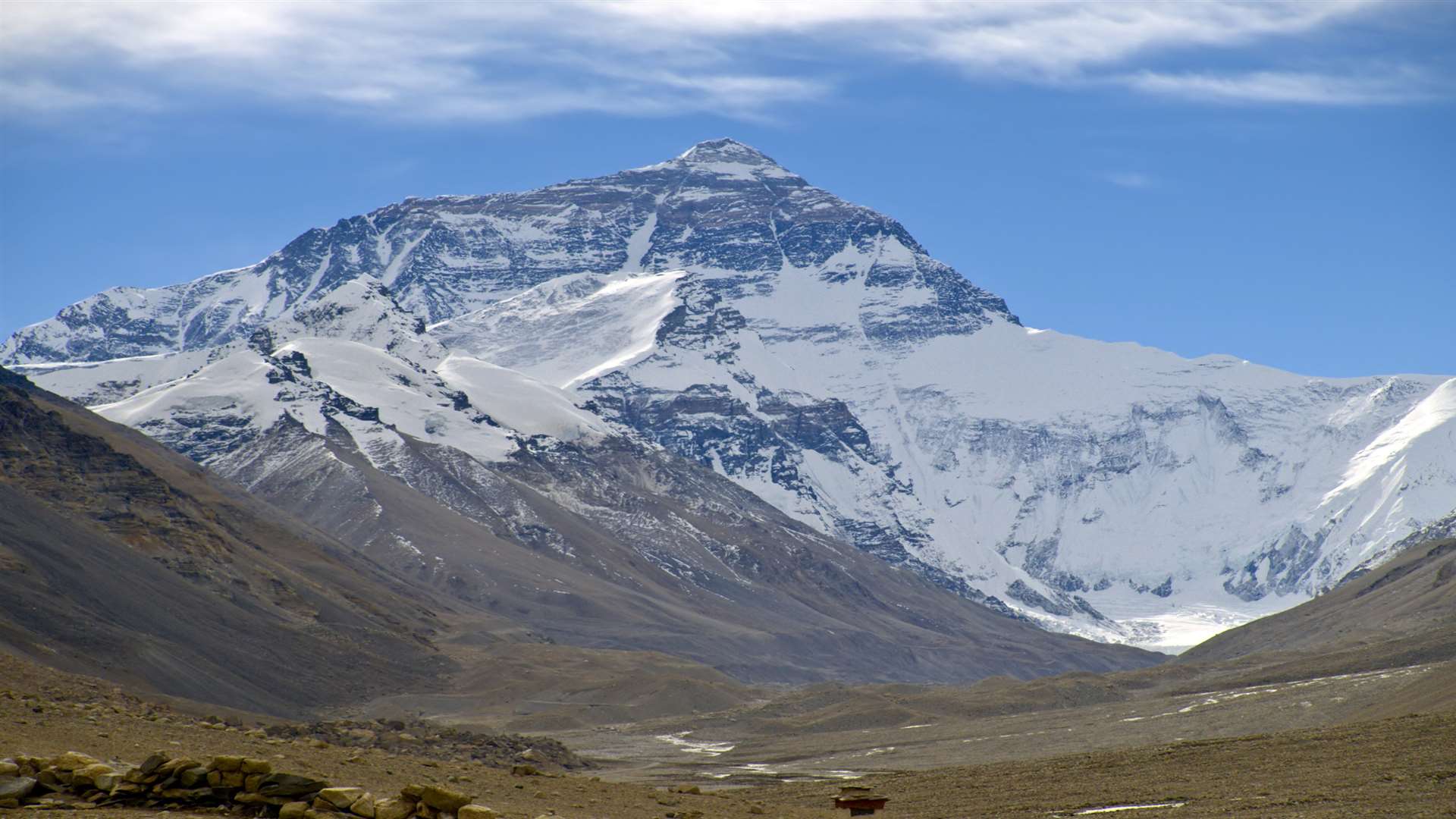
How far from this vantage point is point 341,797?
30.3 m

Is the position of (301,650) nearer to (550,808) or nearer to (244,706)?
(244,706)

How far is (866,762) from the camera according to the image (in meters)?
99.8

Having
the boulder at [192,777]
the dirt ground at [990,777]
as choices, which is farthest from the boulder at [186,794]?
the dirt ground at [990,777]

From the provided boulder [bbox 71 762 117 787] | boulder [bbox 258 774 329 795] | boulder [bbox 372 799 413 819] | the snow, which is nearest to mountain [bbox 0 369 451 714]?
boulder [bbox 71 762 117 787]

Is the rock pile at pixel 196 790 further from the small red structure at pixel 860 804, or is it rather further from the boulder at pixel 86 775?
the small red structure at pixel 860 804

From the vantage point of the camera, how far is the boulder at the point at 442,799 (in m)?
30.7

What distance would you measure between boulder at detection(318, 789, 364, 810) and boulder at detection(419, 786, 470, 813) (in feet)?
3.53

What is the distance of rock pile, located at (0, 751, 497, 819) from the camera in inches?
1206

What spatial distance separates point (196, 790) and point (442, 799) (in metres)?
4.65

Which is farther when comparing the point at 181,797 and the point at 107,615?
the point at 107,615

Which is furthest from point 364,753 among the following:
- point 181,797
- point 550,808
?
point 181,797

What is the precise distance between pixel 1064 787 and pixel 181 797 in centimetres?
2973

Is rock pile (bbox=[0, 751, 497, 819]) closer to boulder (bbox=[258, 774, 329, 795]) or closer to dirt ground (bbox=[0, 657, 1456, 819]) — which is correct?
boulder (bbox=[258, 774, 329, 795])

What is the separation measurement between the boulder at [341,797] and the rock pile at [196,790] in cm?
2
